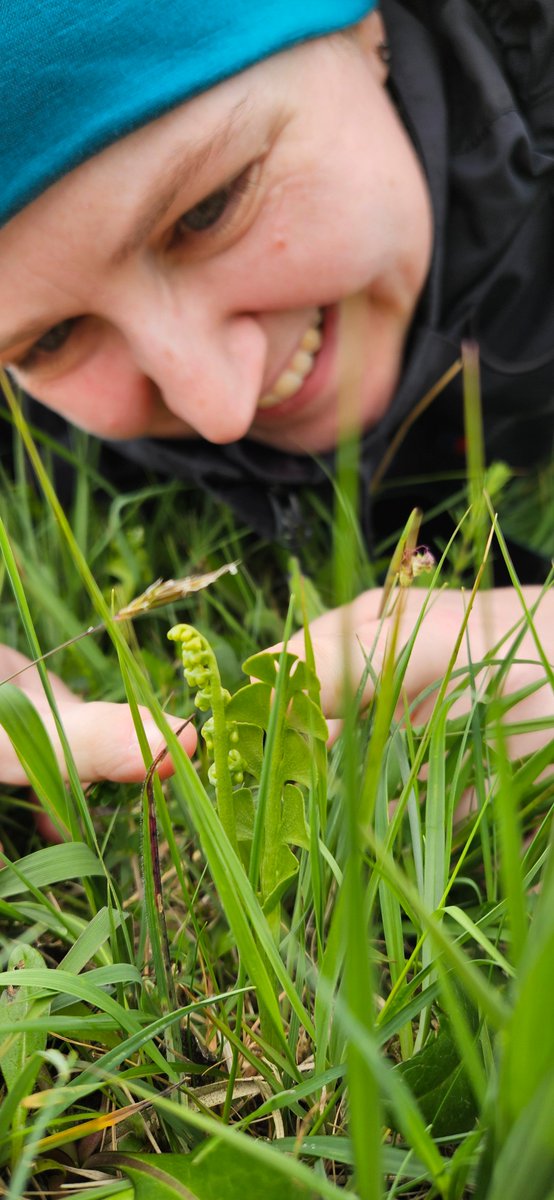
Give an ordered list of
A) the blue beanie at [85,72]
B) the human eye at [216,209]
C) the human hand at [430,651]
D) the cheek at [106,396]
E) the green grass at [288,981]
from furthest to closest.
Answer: the cheek at [106,396]
the human eye at [216,209]
the blue beanie at [85,72]
the human hand at [430,651]
the green grass at [288,981]

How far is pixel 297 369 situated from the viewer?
1153 mm

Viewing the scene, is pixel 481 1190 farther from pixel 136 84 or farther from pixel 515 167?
pixel 515 167

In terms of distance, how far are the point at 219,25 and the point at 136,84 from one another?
0.39 feet

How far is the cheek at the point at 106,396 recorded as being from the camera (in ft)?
3.45

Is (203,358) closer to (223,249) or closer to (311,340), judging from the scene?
(223,249)

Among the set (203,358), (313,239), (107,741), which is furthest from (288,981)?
(313,239)

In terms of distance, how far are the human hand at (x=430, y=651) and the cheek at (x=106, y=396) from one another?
402 mm

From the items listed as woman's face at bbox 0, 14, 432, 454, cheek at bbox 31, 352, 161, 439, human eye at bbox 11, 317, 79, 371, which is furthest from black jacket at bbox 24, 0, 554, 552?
human eye at bbox 11, 317, 79, 371

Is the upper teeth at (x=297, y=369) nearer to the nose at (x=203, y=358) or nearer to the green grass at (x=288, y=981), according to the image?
the nose at (x=203, y=358)

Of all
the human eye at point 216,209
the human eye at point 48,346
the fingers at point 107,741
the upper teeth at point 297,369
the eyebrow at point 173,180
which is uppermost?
the eyebrow at point 173,180

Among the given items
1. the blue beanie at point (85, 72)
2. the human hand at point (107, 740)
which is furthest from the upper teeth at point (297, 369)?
the human hand at point (107, 740)

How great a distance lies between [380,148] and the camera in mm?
1020

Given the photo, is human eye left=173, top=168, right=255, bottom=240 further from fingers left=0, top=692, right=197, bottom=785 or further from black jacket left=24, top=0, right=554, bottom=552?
fingers left=0, top=692, right=197, bottom=785

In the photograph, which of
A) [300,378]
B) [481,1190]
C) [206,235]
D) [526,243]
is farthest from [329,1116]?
[526,243]
